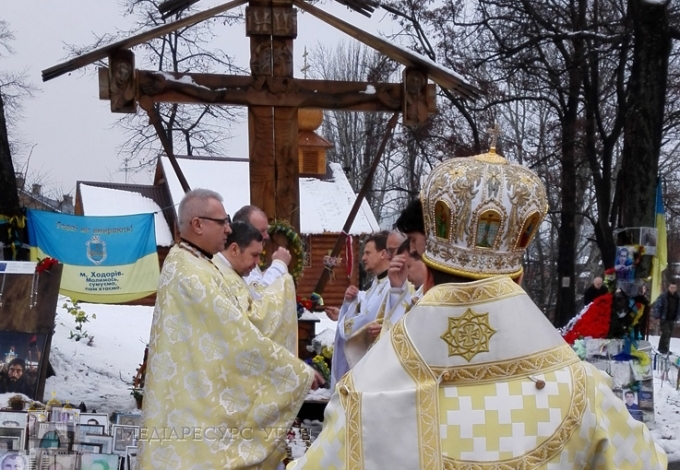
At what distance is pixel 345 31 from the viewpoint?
27.6 ft

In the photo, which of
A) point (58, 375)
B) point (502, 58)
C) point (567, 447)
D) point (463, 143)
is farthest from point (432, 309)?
point (463, 143)

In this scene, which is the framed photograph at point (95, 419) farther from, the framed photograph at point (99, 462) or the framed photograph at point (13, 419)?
the framed photograph at point (13, 419)

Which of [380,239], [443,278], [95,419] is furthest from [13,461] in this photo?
→ [443,278]

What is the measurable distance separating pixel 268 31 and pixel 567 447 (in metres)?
6.20

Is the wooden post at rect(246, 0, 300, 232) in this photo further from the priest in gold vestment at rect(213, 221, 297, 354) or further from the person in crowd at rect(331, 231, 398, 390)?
the priest in gold vestment at rect(213, 221, 297, 354)

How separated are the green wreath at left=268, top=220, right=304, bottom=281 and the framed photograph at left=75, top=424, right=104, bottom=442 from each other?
6.47 ft

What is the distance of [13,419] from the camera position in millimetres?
6473

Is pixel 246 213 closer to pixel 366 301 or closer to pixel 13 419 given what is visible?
pixel 366 301

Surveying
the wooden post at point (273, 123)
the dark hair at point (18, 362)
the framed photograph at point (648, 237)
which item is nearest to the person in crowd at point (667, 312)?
the framed photograph at point (648, 237)

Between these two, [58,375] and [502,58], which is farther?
[502,58]

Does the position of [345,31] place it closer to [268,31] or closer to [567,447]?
[268,31]

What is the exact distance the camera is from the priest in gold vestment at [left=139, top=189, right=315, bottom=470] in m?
5.12

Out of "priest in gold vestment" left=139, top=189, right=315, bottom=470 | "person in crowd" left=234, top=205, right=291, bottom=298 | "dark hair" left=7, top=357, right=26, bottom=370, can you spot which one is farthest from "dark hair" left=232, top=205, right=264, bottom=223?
"dark hair" left=7, top=357, right=26, bottom=370

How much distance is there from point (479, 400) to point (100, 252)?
436 inches
